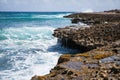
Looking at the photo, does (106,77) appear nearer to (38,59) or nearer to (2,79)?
(2,79)

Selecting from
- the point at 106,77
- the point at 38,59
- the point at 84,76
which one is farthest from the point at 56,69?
the point at 38,59

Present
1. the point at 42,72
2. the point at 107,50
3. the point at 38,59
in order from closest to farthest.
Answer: the point at 107,50, the point at 42,72, the point at 38,59

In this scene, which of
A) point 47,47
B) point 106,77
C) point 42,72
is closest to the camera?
point 106,77

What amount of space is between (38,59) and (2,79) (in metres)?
5.57

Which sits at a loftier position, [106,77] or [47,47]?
[106,77]

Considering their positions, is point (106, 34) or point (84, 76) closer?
point (84, 76)

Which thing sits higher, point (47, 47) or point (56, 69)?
point (56, 69)

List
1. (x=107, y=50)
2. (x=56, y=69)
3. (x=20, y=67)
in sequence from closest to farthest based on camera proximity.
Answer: (x=56, y=69) < (x=107, y=50) < (x=20, y=67)

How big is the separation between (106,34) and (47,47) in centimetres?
692

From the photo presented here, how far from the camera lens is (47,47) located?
25625 millimetres

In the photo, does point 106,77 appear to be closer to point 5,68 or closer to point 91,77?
point 91,77

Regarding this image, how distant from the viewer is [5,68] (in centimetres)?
1722

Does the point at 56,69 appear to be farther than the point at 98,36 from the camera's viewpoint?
No

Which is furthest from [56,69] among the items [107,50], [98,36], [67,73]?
[98,36]
